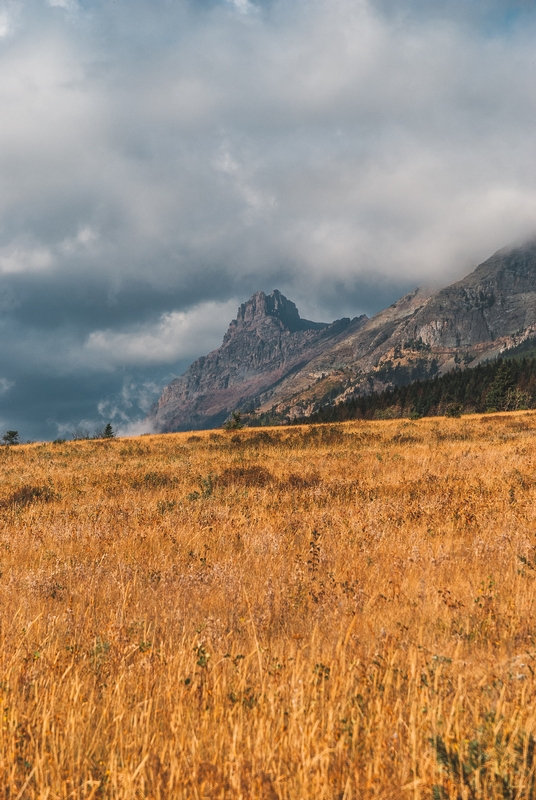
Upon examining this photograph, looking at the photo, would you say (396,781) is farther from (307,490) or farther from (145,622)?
(307,490)

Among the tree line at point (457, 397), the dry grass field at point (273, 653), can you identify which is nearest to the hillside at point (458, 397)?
the tree line at point (457, 397)

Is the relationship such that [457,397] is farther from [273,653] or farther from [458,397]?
[273,653]

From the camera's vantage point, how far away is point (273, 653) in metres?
3.60

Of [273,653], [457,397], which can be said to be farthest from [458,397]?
[273,653]

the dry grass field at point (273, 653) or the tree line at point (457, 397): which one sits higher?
the tree line at point (457, 397)

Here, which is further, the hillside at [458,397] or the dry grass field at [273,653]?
the hillside at [458,397]

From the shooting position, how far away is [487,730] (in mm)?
2512

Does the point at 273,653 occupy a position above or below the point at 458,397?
below

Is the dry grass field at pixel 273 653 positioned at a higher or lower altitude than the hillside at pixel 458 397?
lower

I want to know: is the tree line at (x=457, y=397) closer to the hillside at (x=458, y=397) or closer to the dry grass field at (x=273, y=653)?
the hillside at (x=458, y=397)

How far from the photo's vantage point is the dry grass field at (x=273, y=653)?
229 cm

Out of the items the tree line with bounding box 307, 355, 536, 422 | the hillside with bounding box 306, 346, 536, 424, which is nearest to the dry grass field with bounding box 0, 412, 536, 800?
the hillside with bounding box 306, 346, 536, 424

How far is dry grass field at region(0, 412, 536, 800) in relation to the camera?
2.29m

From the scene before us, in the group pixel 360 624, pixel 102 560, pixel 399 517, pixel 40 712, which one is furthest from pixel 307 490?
pixel 40 712
